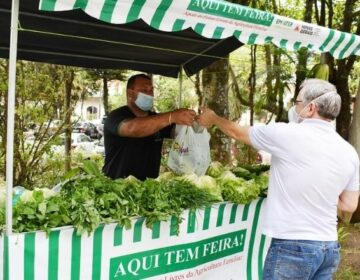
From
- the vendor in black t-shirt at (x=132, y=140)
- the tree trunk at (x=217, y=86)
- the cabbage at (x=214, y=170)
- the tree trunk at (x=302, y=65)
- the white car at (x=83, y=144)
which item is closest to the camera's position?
the cabbage at (x=214, y=170)

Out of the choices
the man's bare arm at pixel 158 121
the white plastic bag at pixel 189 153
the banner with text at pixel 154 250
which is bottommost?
the banner with text at pixel 154 250

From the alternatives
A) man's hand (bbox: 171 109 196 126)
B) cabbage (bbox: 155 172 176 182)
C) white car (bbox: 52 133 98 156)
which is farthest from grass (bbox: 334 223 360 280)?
white car (bbox: 52 133 98 156)

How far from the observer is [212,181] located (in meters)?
3.48

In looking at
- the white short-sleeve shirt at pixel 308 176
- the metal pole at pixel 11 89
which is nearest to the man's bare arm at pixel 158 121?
the white short-sleeve shirt at pixel 308 176

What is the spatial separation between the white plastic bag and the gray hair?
165 cm

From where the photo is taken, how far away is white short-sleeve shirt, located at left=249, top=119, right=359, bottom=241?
244cm

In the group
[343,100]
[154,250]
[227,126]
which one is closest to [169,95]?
[343,100]

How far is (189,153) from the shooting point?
4.02m

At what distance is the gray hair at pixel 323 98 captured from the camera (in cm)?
246

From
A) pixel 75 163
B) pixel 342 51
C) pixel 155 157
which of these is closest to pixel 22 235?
pixel 155 157

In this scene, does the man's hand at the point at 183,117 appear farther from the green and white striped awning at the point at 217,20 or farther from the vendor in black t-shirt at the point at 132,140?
the green and white striped awning at the point at 217,20

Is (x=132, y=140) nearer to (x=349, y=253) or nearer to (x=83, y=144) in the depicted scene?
(x=349, y=253)

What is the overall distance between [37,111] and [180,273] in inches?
179

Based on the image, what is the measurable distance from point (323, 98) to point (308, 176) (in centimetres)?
44
